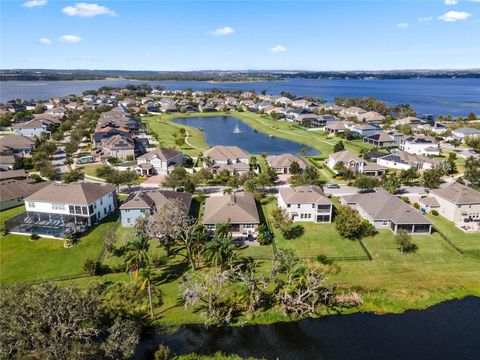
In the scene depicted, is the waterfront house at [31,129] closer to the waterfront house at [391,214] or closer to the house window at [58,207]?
the house window at [58,207]

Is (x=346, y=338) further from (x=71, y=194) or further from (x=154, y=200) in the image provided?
(x=71, y=194)

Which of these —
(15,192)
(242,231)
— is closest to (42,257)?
(15,192)

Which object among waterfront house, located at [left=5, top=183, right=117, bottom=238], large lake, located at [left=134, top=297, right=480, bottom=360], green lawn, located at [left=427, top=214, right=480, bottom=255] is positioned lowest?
large lake, located at [left=134, top=297, right=480, bottom=360]

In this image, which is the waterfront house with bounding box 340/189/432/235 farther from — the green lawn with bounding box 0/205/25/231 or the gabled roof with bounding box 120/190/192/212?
the green lawn with bounding box 0/205/25/231

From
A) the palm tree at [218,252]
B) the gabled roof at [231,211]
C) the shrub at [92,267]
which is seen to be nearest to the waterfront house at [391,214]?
the gabled roof at [231,211]

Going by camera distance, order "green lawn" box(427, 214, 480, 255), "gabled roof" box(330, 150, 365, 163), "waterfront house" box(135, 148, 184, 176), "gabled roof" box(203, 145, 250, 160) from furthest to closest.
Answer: "gabled roof" box(203, 145, 250, 160)
"gabled roof" box(330, 150, 365, 163)
"waterfront house" box(135, 148, 184, 176)
"green lawn" box(427, 214, 480, 255)

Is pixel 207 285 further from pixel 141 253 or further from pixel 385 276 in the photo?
pixel 385 276

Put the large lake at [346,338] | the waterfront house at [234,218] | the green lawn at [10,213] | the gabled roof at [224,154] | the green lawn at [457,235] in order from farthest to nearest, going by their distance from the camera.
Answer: the gabled roof at [224,154]
the green lawn at [10,213]
the waterfront house at [234,218]
the green lawn at [457,235]
the large lake at [346,338]

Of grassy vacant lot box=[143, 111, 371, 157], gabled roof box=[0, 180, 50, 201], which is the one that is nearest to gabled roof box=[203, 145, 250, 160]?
grassy vacant lot box=[143, 111, 371, 157]
